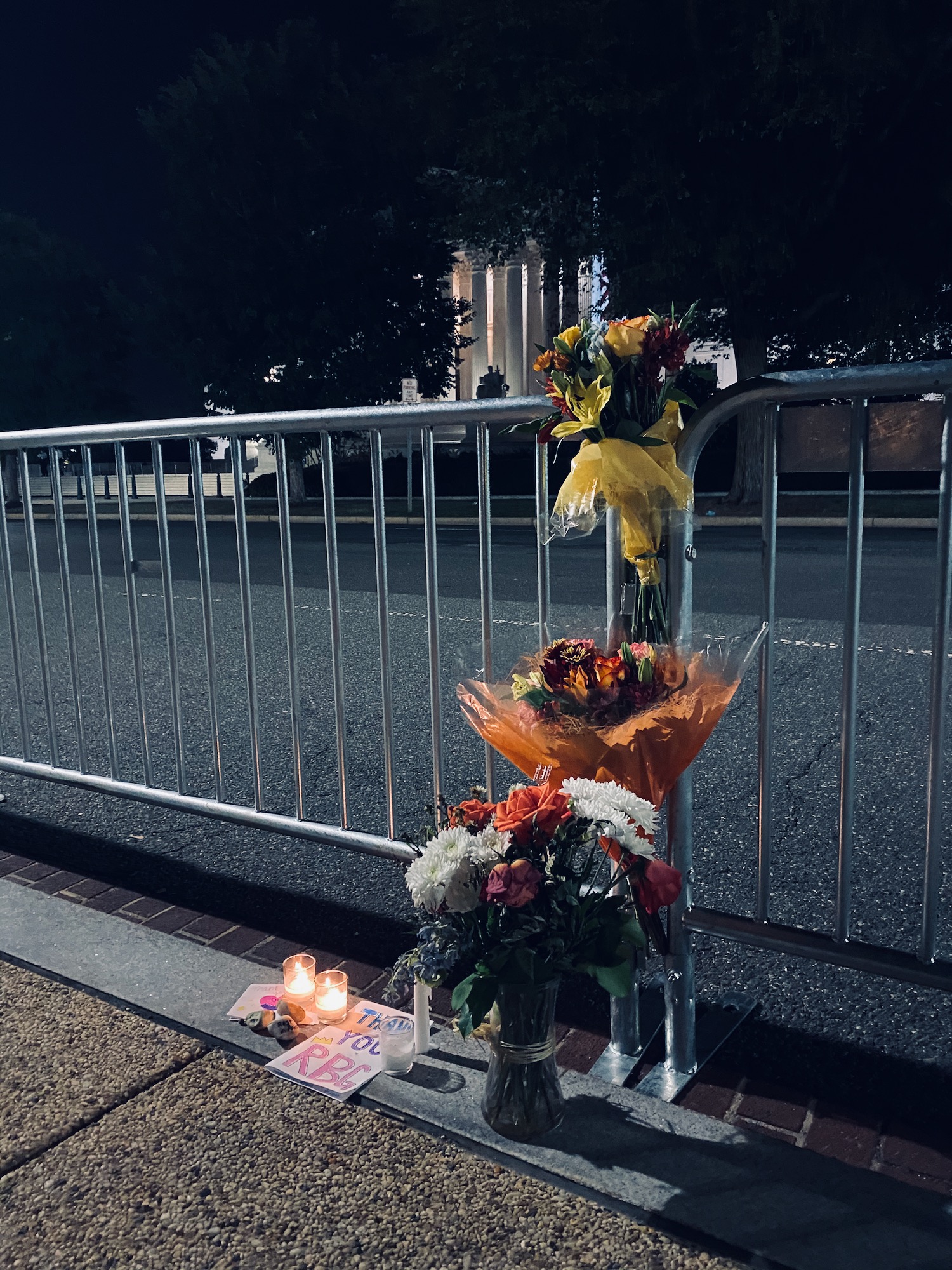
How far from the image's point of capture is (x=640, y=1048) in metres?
2.84

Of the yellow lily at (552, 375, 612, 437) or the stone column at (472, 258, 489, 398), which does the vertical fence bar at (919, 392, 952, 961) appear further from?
the stone column at (472, 258, 489, 398)

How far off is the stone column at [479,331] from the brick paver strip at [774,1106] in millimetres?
69454

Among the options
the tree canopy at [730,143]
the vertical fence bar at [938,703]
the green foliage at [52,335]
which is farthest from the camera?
the green foliage at [52,335]

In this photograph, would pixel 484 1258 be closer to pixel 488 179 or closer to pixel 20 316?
pixel 488 179

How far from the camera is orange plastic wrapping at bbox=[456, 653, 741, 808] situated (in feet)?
8.04

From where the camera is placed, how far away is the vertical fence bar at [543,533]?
286 cm

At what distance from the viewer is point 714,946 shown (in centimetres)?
349

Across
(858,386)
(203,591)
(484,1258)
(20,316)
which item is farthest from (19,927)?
(20,316)

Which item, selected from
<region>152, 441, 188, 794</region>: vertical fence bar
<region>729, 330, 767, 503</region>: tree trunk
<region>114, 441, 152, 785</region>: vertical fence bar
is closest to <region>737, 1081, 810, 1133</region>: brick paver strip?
<region>152, 441, 188, 794</region>: vertical fence bar

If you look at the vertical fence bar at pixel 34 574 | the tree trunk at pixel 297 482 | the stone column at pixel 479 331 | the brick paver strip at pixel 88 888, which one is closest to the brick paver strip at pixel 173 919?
the brick paver strip at pixel 88 888

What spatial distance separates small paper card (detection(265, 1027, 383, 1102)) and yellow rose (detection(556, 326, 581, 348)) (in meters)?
1.77

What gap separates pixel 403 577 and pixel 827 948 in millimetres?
10215

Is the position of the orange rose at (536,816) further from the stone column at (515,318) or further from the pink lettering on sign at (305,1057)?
the stone column at (515,318)

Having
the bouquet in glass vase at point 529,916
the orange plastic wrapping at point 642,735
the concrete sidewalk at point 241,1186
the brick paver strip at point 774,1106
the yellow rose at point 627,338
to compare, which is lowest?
the brick paver strip at point 774,1106
